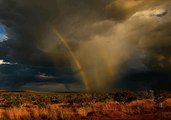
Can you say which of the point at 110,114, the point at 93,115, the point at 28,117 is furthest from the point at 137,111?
the point at 28,117

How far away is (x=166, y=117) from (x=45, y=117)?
44.3ft

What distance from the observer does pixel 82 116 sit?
3725 centimetres

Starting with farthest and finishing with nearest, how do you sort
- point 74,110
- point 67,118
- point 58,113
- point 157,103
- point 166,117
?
point 157,103 < point 74,110 < point 58,113 < point 67,118 < point 166,117

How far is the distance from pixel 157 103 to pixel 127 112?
1062 centimetres

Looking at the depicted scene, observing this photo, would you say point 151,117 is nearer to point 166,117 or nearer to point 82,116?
point 166,117

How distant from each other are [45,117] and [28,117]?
1903 millimetres

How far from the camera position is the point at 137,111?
132 feet

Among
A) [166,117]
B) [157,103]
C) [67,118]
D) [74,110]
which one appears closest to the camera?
[166,117]

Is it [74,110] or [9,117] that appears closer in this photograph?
[9,117]

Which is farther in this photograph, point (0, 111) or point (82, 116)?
point (0, 111)

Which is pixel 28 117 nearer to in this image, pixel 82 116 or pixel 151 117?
pixel 82 116

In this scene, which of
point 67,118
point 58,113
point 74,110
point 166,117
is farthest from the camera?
point 74,110

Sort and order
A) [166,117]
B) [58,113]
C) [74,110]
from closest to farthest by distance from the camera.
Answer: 1. [166,117]
2. [58,113]
3. [74,110]

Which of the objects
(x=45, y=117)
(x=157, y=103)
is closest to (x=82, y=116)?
(x=45, y=117)
